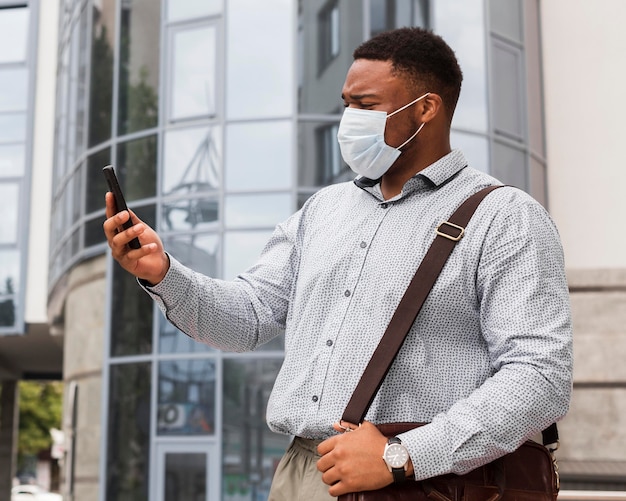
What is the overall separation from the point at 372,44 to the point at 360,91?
0.41 feet

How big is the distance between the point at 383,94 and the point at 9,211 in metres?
16.6

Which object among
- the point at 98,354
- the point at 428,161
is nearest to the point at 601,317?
the point at 98,354

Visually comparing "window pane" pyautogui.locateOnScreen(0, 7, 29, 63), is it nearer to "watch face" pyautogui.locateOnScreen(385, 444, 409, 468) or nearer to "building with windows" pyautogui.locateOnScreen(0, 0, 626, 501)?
"building with windows" pyautogui.locateOnScreen(0, 0, 626, 501)

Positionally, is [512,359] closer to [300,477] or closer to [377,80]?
[300,477]

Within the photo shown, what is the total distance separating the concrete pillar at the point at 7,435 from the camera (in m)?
28.8

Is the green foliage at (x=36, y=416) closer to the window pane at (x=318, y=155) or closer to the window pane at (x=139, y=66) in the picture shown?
the window pane at (x=139, y=66)

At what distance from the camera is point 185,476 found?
11.9m

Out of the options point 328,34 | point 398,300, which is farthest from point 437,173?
point 328,34

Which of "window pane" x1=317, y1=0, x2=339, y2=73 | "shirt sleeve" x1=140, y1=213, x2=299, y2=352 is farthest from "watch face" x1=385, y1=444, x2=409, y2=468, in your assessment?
"window pane" x1=317, y1=0, x2=339, y2=73

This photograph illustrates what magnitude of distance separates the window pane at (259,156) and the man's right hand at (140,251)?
30.7 ft

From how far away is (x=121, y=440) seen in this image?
12.6m

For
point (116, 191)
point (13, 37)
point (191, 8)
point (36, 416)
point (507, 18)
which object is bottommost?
point (36, 416)

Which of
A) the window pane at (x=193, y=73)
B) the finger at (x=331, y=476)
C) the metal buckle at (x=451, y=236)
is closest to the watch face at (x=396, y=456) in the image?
the finger at (x=331, y=476)

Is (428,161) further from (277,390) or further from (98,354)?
(98,354)
